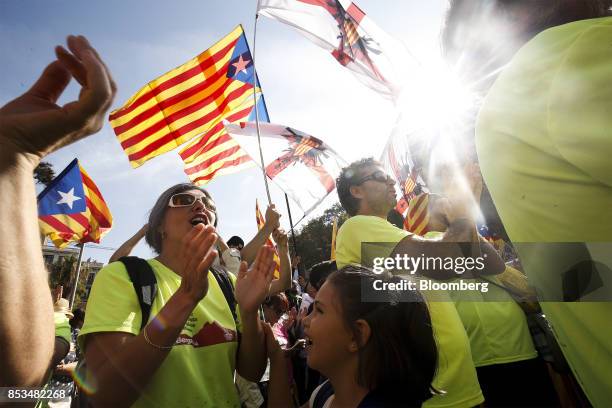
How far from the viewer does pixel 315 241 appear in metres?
42.9

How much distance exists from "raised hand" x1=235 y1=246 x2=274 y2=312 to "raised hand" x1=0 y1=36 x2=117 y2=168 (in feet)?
3.99

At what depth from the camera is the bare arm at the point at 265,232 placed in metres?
3.52

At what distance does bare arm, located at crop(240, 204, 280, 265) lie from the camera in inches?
138

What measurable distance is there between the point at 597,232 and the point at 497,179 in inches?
11.0

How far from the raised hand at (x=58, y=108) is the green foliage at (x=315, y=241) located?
38.9 m

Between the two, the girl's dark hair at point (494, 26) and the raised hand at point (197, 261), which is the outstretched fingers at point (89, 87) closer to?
the raised hand at point (197, 261)

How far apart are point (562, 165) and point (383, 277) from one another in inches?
45.7

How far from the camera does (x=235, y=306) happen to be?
2.19 meters

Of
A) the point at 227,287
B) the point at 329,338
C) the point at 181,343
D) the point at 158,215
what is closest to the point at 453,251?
the point at 329,338

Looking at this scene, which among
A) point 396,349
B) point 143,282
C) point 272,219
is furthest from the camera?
point 272,219

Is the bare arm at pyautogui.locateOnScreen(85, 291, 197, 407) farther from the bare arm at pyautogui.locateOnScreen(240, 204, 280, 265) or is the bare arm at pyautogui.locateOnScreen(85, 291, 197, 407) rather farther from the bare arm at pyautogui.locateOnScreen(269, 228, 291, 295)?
the bare arm at pyautogui.locateOnScreen(240, 204, 280, 265)

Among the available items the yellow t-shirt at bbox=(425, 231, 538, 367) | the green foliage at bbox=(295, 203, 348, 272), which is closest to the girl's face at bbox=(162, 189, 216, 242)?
the yellow t-shirt at bbox=(425, 231, 538, 367)

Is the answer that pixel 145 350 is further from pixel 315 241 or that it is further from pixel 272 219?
pixel 315 241

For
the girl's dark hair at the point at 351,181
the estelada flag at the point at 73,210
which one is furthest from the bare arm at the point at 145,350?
the estelada flag at the point at 73,210
